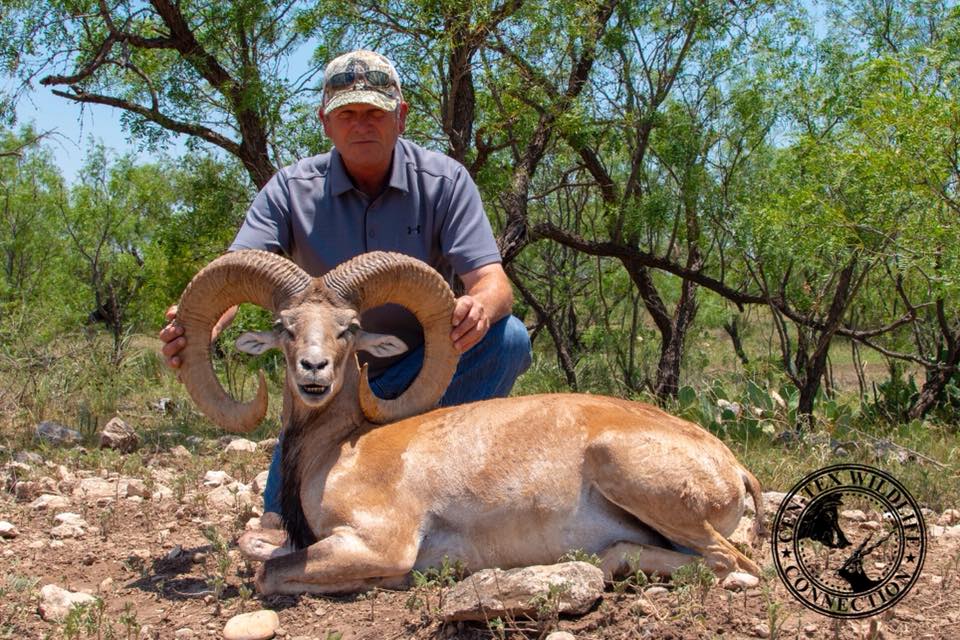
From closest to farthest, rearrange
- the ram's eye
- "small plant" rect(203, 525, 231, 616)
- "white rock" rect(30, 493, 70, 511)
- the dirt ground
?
the dirt ground
"small plant" rect(203, 525, 231, 616)
the ram's eye
"white rock" rect(30, 493, 70, 511)

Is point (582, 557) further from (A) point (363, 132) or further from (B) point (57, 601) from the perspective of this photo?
(A) point (363, 132)

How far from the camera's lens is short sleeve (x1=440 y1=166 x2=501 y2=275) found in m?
6.67

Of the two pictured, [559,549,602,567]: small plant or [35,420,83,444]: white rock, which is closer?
[559,549,602,567]: small plant

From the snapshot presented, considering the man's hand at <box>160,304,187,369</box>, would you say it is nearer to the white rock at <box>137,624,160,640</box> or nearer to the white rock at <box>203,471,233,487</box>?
the white rock at <box>137,624,160,640</box>

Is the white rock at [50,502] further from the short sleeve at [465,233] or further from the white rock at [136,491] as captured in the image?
the short sleeve at [465,233]

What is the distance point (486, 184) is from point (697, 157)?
2.83 meters

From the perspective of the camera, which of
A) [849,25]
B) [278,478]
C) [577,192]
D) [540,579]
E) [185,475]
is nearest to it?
[540,579]

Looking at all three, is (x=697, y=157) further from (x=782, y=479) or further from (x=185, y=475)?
(x=185, y=475)

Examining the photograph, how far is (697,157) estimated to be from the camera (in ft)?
40.0

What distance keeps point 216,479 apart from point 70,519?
1.43 m

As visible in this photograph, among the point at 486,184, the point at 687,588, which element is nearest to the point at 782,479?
the point at 687,588

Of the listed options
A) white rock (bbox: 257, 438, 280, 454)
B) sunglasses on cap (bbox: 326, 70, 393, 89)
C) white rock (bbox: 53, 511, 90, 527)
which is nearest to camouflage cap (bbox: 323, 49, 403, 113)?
sunglasses on cap (bbox: 326, 70, 393, 89)

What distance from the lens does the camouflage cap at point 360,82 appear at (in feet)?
21.0

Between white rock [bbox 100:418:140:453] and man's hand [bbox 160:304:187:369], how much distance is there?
132 inches
